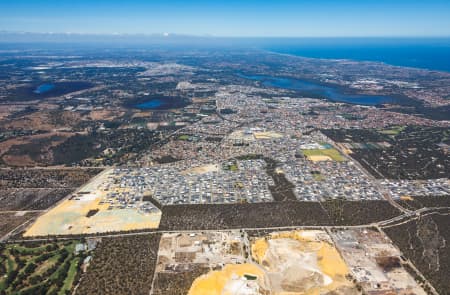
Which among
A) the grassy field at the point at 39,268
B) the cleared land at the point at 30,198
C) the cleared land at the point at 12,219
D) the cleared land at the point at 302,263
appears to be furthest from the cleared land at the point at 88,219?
the cleared land at the point at 302,263

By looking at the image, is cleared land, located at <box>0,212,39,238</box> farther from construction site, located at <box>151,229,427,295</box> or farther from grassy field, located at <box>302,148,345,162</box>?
grassy field, located at <box>302,148,345,162</box>

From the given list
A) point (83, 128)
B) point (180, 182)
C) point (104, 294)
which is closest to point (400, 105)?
point (180, 182)

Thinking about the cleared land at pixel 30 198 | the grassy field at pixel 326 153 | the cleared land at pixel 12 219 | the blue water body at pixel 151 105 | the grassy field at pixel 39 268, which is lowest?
the grassy field at pixel 39 268

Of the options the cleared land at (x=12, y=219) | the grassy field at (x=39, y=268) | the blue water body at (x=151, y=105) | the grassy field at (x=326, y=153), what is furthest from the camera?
the blue water body at (x=151, y=105)

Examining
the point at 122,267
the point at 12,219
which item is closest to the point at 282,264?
the point at 122,267

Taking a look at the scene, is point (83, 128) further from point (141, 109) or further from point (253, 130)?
point (253, 130)

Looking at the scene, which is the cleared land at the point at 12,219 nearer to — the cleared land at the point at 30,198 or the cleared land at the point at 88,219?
the cleared land at the point at 30,198

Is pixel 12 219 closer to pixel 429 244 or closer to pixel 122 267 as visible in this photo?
pixel 122 267
